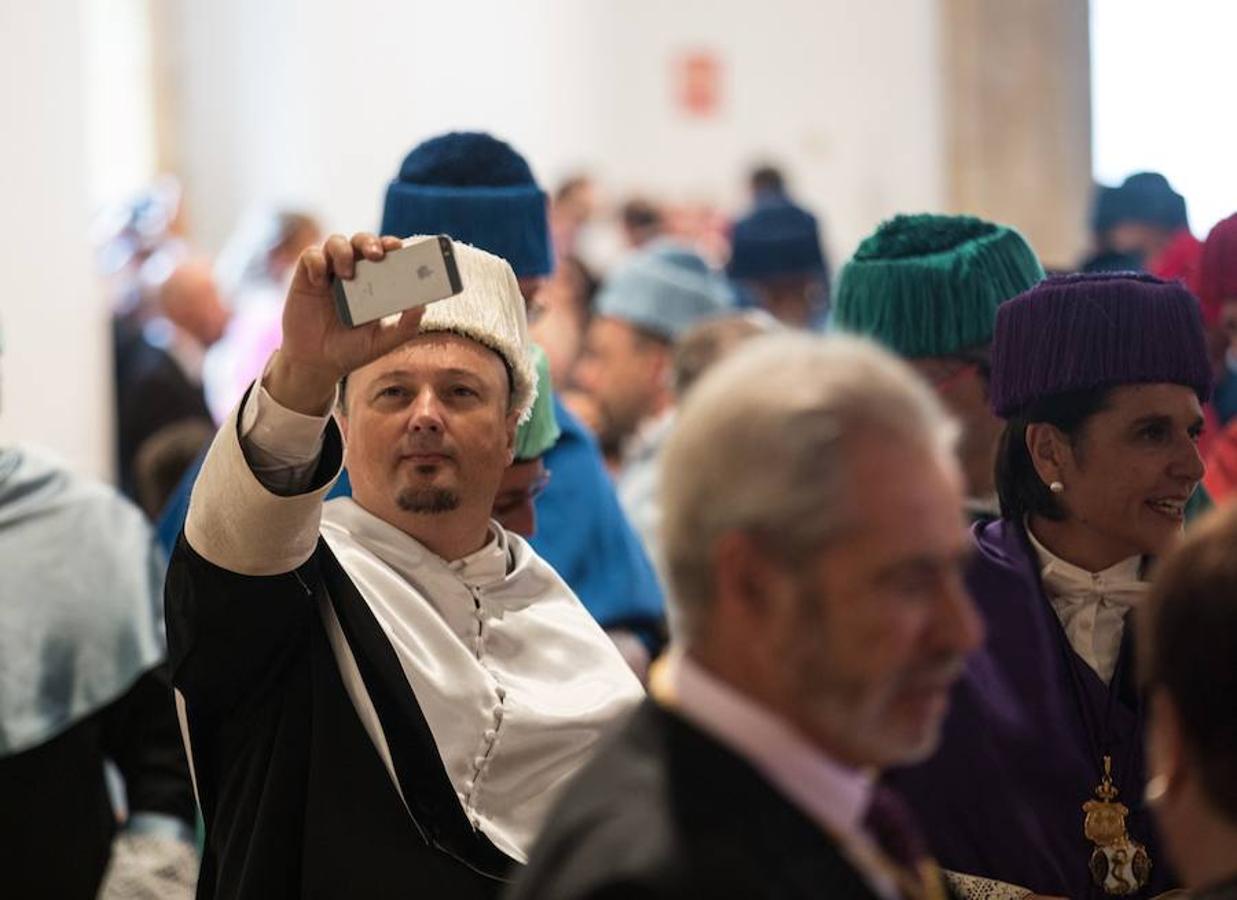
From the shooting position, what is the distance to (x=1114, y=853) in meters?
3.52

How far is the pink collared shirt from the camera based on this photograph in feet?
7.21

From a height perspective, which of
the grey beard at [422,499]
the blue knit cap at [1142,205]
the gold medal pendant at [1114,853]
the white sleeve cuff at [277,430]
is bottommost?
the gold medal pendant at [1114,853]

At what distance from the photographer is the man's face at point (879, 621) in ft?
7.20

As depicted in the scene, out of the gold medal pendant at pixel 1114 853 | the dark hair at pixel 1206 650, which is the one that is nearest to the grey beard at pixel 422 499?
the gold medal pendant at pixel 1114 853

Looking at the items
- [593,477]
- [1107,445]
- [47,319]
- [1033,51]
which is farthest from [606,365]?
Answer: [1033,51]

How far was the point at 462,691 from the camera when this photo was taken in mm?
3439

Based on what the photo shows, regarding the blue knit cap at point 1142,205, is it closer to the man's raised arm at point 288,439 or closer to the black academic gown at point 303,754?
the black academic gown at point 303,754

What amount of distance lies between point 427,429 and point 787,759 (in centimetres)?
153

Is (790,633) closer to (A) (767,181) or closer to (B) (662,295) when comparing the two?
(B) (662,295)

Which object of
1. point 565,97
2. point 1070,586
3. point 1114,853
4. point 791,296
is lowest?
point 1114,853

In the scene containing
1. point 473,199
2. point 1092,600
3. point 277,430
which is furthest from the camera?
point 473,199

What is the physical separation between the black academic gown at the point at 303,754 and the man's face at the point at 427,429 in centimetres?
29

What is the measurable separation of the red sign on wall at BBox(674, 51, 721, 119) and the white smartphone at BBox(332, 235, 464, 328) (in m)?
15.8

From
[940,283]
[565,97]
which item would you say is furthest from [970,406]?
[565,97]
